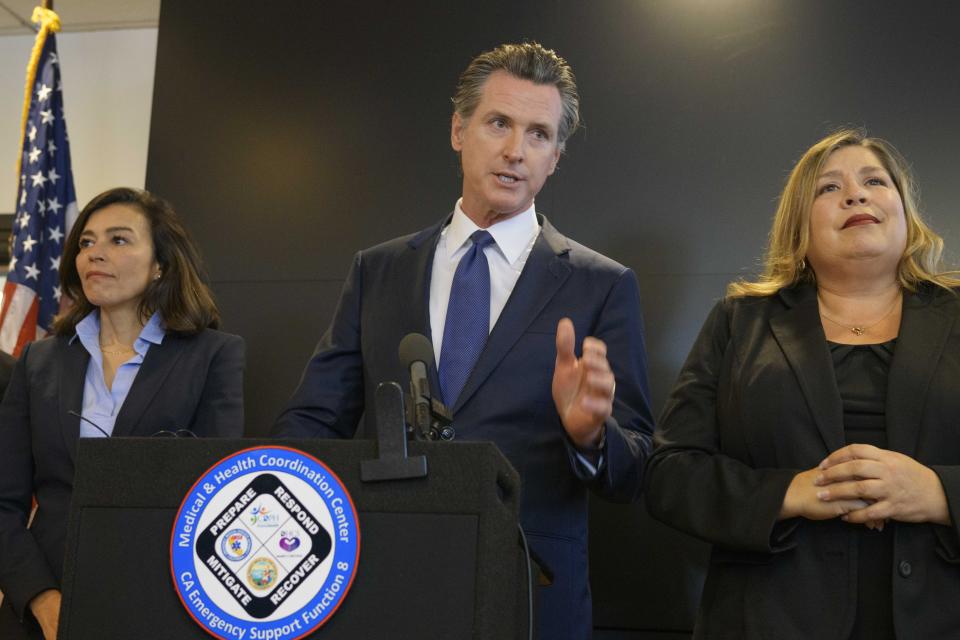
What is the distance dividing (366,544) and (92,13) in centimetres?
406

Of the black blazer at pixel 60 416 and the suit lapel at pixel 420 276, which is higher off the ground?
the suit lapel at pixel 420 276

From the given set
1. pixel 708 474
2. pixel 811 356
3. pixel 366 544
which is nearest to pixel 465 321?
pixel 708 474

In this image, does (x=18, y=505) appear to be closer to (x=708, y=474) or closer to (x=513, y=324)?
(x=513, y=324)

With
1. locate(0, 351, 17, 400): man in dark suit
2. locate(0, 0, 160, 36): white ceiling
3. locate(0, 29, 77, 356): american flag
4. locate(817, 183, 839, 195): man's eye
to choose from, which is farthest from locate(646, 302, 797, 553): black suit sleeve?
locate(0, 0, 160, 36): white ceiling

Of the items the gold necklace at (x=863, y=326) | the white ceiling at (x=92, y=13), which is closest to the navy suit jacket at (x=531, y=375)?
the gold necklace at (x=863, y=326)

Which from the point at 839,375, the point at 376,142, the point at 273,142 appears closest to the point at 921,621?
the point at 839,375

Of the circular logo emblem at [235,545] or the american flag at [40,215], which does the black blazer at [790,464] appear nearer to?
the circular logo emblem at [235,545]

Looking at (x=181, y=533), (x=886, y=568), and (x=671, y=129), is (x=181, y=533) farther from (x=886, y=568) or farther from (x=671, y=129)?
(x=671, y=129)

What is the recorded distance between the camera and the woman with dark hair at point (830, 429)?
1823 millimetres

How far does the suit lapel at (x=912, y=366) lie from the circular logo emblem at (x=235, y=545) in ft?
4.15

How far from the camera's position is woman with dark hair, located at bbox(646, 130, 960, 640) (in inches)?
71.8

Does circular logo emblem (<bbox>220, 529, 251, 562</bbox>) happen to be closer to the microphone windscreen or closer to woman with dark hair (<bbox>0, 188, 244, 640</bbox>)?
the microphone windscreen

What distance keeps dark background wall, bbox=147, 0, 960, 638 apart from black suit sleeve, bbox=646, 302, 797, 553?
0.86 metres

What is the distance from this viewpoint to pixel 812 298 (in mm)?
2248
